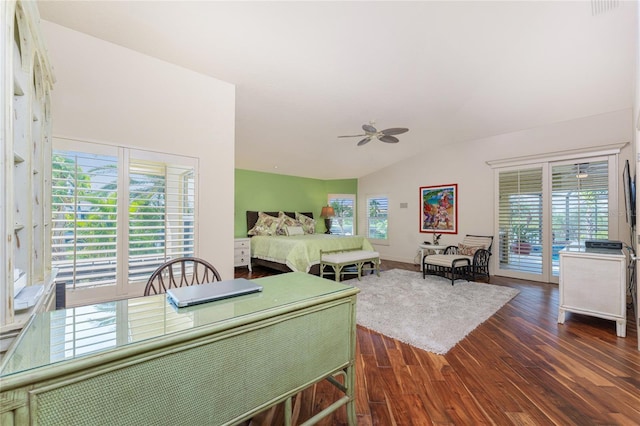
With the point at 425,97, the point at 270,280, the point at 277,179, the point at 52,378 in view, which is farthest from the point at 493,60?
the point at 277,179

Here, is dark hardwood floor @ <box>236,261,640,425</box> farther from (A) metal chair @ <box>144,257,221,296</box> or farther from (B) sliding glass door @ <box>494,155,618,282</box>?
(B) sliding glass door @ <box>494,155,618,282</box>

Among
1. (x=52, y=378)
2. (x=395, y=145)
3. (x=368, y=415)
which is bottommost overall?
(x=368, y=415)

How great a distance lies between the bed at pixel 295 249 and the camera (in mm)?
4895

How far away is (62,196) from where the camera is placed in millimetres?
2176

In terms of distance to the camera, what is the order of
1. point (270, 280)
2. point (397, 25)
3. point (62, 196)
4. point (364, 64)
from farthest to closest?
point (364, 64)
point (397, 25)
point (62, 196)
point (270, 280)

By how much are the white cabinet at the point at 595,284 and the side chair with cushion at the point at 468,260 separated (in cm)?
173

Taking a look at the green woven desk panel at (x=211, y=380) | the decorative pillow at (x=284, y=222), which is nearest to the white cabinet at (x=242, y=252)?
the decorative pillow at (x=284, y=222)

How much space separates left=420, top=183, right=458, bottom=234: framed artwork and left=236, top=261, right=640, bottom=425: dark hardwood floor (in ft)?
11.1

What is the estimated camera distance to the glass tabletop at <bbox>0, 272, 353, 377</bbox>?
0.79m

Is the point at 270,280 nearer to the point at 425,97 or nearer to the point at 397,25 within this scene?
the point at 397,25

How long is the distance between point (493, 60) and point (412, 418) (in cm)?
371

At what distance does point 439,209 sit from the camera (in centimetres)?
635

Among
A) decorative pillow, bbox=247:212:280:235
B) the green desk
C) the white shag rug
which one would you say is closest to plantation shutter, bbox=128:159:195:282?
the green desk

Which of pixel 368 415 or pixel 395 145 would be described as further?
pixel 395 145
